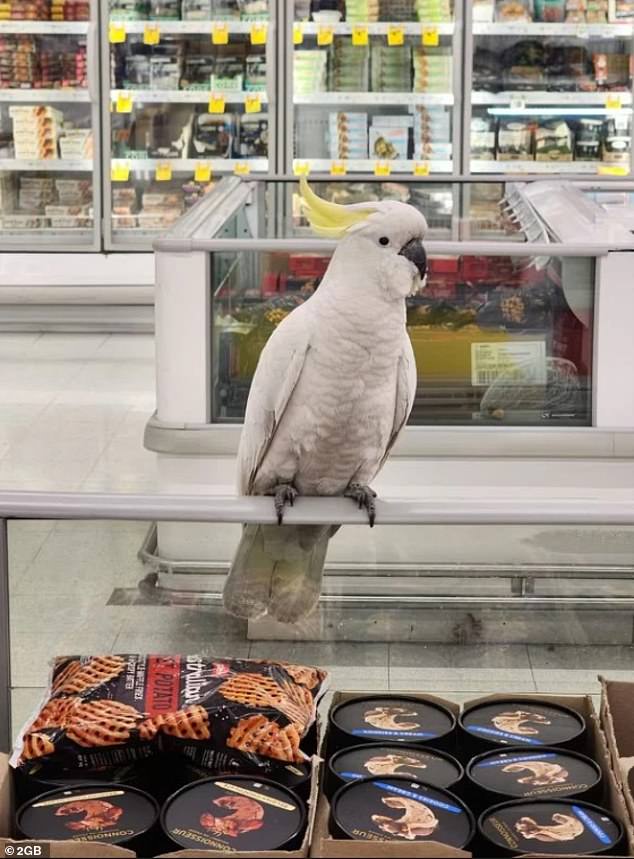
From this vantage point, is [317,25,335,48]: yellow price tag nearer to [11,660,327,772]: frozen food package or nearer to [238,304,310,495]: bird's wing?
[238,304,310,495]: bird's wing

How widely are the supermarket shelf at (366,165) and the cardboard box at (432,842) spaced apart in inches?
224

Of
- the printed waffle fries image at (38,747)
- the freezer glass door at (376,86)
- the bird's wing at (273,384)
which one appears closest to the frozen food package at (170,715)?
the printed waffle fries image at (38,747)

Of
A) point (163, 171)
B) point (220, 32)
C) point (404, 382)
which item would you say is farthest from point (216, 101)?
point (404, 382)

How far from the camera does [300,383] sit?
90.9 inches

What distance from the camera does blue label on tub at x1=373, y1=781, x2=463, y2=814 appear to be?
4.88ft

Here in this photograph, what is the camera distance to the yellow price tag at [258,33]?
6.92m

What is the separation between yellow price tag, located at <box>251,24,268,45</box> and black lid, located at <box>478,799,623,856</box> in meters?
6.00

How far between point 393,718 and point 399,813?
21cm

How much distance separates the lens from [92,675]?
5.48 feet

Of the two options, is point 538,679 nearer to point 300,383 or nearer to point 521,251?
point 300,383

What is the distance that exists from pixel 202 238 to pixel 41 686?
2.12 meters

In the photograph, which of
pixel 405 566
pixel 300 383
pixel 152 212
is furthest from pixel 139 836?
pixel 152 212

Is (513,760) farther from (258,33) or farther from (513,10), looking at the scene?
(513,10)

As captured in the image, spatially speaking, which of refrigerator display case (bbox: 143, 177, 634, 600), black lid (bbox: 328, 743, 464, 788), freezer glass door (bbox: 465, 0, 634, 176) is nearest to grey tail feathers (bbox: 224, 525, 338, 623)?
black lid (bbox: 328, 743, 464, 788)
